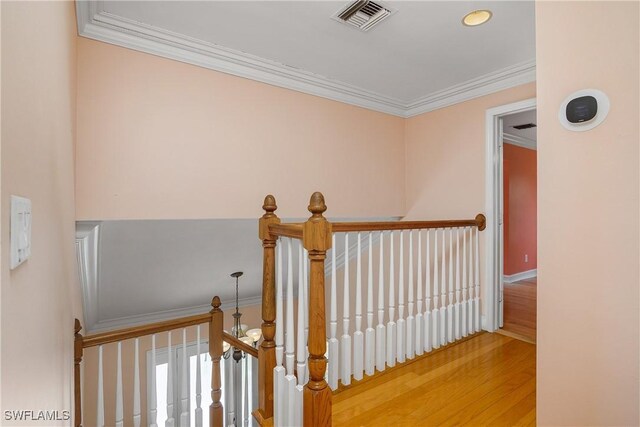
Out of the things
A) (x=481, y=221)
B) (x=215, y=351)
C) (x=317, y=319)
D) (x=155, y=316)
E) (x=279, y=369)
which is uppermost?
(x=481, y=221)

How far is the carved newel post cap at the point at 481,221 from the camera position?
9.54 feet

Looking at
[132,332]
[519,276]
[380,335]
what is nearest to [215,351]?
[132,332]

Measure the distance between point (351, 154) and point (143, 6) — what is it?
2068 millimetres

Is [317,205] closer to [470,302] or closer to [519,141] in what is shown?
[470,302]

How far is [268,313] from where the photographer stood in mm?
1797

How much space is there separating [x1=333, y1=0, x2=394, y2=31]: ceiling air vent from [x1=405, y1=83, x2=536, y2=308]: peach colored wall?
5.04 ft

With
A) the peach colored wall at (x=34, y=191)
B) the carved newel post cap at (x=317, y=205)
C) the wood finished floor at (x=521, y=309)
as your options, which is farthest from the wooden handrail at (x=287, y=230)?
the wood finished floor at (x=521, y=309)

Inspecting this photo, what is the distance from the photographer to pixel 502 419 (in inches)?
65.8

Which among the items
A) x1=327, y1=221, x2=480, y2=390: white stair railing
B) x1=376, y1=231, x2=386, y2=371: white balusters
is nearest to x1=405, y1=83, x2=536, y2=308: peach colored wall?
x1=327, y1=221, x2=480, y2=390: white stair railing

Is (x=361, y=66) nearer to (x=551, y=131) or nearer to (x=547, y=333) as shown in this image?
(x=551, y=131)

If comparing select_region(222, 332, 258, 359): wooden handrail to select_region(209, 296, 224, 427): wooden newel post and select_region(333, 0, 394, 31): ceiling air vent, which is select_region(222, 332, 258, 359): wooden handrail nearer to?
select_region(209, 296, 224, 427): wooden newel post

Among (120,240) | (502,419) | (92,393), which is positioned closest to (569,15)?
(502,419)

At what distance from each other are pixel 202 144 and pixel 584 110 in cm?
229

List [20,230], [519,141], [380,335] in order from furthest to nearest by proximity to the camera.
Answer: [519,141]
[380,335]
[20,230]
